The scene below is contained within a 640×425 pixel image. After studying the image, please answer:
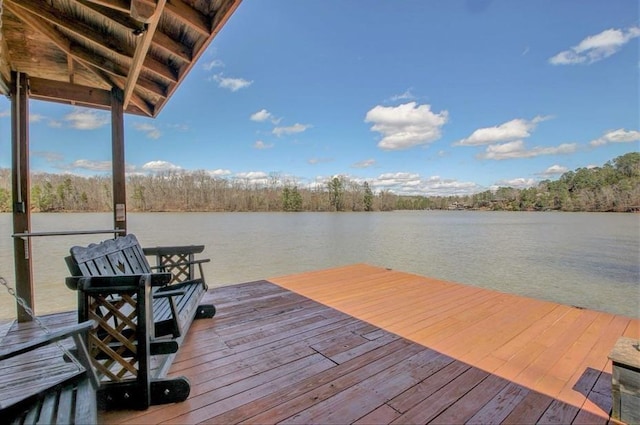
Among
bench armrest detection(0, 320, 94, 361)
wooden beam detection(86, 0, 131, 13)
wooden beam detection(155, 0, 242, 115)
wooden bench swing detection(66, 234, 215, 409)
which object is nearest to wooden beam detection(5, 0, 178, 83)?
wooden beam detection(155, 0, 242, 115)

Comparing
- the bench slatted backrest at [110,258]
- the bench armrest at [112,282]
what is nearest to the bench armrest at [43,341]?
the bench armrest at [112,282]

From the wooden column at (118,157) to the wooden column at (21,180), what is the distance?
2.14ft

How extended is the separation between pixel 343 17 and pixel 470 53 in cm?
774

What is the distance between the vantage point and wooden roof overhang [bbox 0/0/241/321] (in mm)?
1968

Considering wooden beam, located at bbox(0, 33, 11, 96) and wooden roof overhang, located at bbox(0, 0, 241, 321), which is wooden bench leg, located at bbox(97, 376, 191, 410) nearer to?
wooden roof overhang, located at bbox(0, 0, 241, 321)

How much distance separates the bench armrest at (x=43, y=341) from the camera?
0.92 meters

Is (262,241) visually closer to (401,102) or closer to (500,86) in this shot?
(401,102)

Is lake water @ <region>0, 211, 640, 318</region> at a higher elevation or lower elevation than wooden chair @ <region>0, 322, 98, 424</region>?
lower

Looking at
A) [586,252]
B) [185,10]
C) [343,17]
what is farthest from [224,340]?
[586,252]

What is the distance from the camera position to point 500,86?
18.7 m

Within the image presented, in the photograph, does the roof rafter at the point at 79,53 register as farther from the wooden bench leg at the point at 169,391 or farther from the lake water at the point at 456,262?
the lake water at the point at 456,262

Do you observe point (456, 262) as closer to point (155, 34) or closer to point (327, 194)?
point (155, 34)

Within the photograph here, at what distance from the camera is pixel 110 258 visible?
1952mm

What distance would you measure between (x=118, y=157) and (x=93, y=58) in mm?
918
